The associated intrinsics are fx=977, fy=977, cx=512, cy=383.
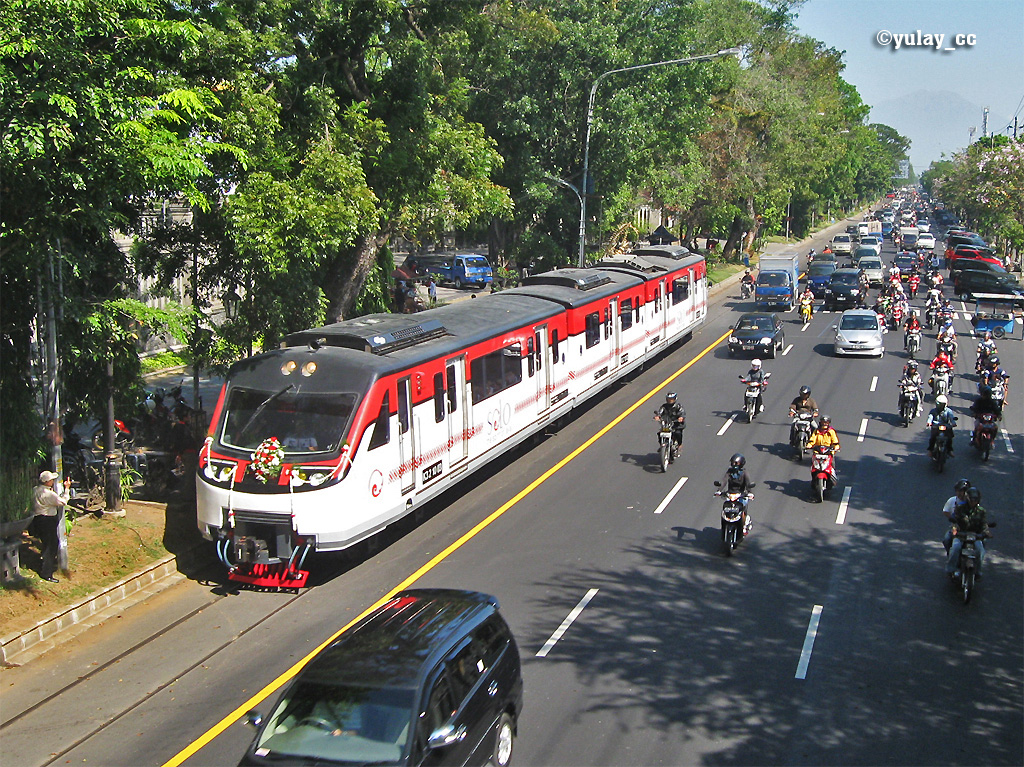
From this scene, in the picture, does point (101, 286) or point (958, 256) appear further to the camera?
point (958, 256)

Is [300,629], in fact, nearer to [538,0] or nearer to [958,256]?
[538,0]

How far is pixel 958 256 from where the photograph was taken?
56.4 meters

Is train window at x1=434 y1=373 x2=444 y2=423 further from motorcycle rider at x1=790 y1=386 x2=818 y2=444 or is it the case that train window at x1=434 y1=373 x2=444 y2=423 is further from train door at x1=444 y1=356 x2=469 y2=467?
motorcycle rider at x1=790 y1=386 x2=818 y2=444

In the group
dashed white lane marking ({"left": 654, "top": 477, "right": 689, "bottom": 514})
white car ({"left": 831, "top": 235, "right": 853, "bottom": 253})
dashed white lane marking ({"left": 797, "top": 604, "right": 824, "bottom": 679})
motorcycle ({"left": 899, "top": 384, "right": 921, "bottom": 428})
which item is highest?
white car ({"left": 831, "top": 235, "right": 853, "bottom": 253})

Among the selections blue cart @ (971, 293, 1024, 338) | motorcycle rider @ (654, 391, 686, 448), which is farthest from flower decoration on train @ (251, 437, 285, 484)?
blue cart @ (971, 293, 1024, 338)

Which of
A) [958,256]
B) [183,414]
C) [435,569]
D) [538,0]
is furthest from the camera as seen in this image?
[958,256]

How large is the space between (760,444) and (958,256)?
40.7 meters

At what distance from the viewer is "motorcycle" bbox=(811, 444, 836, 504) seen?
1803 cm

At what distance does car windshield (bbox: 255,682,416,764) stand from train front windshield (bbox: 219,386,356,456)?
6.09 metres

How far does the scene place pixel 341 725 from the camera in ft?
26.1

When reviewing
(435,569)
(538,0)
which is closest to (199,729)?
(435,569)

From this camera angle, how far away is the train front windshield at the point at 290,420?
1424 centimetres

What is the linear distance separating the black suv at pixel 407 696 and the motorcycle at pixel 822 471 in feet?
33.0

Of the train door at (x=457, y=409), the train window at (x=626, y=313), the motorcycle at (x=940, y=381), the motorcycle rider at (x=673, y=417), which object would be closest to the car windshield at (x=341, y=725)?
the train door at (x=457, y=409)
